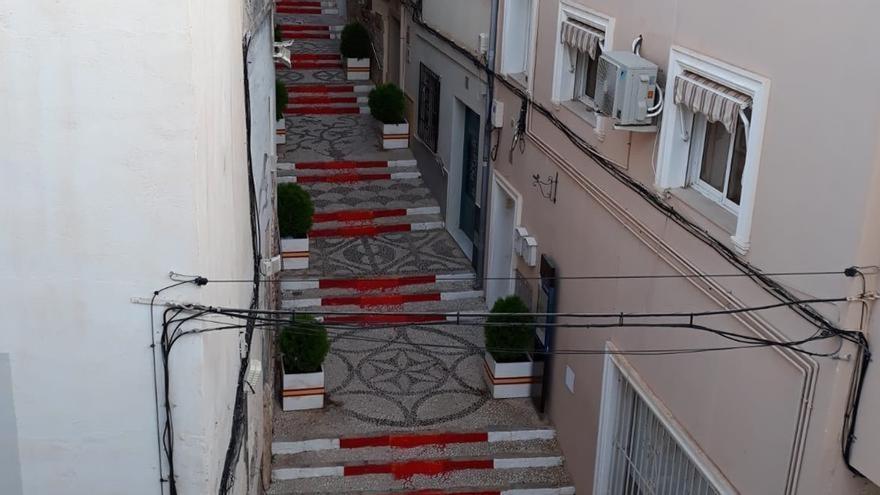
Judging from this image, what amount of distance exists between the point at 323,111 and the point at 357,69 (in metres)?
1.73

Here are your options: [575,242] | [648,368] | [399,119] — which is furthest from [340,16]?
[648,368]

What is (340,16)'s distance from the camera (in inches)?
1019

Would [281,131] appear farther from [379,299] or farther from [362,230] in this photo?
[379,299]

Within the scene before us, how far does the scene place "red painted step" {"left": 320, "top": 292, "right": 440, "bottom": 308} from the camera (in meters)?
13.9

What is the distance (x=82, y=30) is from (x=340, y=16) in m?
21.4

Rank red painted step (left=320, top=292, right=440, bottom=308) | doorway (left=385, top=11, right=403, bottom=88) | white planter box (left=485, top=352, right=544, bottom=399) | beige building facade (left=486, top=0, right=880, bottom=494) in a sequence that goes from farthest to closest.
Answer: doorway (left=385, top=11, right=403, bottom=88)
red painted step (left=320, top=292, right=440, bottom=308)
white planter box (left=485, top=352, right=544, bottom=399)
beige building facade (left=486, top=0, right=880, bottom=494)

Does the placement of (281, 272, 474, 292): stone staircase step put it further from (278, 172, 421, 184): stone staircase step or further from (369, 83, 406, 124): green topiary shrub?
(369, 83, 406, 124): green topiary shrub

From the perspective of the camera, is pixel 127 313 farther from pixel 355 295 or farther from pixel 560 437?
pixel 355 295

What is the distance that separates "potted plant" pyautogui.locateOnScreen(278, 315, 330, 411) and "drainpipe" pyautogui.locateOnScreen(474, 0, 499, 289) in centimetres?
243

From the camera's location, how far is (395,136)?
1877 cm

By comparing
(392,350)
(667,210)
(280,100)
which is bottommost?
(392,350)

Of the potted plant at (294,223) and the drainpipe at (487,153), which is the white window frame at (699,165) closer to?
the drainpipe at (487,153)

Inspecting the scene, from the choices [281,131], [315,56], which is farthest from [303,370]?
[315,56]

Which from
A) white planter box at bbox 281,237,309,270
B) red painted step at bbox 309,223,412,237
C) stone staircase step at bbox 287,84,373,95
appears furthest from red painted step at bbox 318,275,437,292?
stone staircase step at bbox 287,84,373,95
